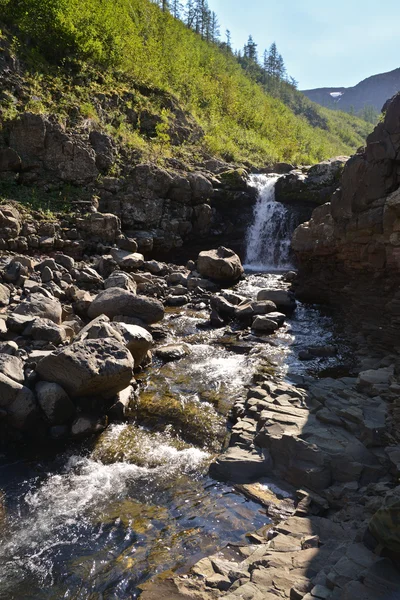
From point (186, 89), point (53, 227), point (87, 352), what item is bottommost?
point (87, 352)

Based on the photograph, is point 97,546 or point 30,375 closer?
point 97,546

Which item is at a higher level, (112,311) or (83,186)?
(83,186)

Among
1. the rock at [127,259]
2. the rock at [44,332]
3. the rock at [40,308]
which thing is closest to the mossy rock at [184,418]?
the rock at [44,332]

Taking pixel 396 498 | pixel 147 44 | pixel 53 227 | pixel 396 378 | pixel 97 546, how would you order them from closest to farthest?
pixel 396 498 < pixel 97 546 < pixel 396 378 < pixel 53 227 < pixel 147 44

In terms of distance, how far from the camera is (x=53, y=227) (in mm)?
16141

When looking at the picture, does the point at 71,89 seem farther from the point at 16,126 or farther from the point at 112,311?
the point at 112,311

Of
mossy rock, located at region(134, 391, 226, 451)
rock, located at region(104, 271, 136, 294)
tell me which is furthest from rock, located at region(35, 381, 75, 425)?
rock, located at region(104, 271, 136, 294)

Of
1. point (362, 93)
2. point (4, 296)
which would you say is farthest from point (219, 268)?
point (362, 93)

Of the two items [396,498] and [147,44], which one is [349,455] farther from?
[147,44]

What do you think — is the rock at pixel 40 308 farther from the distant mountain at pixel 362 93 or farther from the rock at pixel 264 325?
the distant mountain at pixel 362 93

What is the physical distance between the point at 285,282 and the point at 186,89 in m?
27.1

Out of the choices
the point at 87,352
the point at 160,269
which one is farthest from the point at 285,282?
the point at 87,352

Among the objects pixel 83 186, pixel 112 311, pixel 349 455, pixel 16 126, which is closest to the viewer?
pixel 349 455

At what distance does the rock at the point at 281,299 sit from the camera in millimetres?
14016
